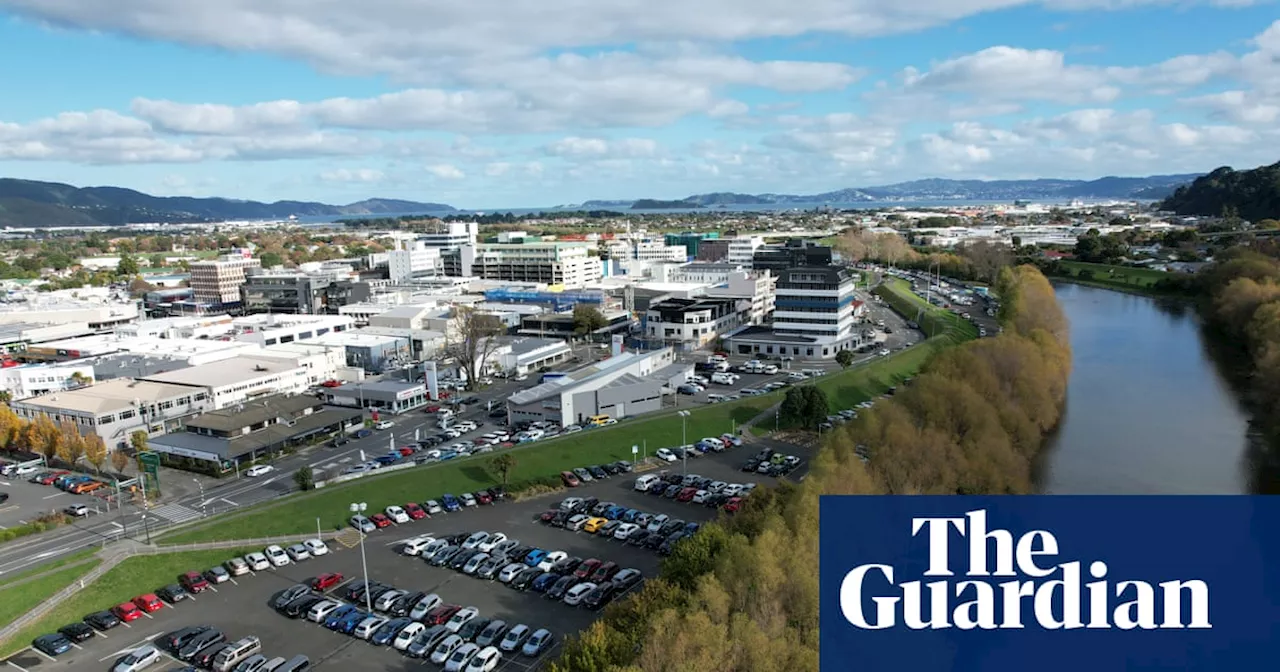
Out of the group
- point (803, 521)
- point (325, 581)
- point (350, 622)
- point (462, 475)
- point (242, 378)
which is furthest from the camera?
point (242, 378)

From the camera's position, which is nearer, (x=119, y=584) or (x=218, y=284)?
(x=119, y=584)

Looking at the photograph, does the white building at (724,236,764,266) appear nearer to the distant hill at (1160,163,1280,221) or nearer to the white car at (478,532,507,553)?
the white car at (478,532,507,553)

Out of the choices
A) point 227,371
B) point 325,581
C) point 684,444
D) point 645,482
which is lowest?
point 325,581

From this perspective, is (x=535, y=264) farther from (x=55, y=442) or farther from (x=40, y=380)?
(x=55, y=442)

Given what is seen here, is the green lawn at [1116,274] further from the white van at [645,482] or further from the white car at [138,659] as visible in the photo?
the white car at [138,659]

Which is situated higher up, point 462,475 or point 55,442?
point 55,442

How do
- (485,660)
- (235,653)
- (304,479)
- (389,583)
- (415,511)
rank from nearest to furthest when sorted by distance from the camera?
(485,660) → (235,653) → (389,583) → (415,511) → (304,479)

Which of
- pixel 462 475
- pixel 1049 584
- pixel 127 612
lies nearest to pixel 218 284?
pixel 462 475
